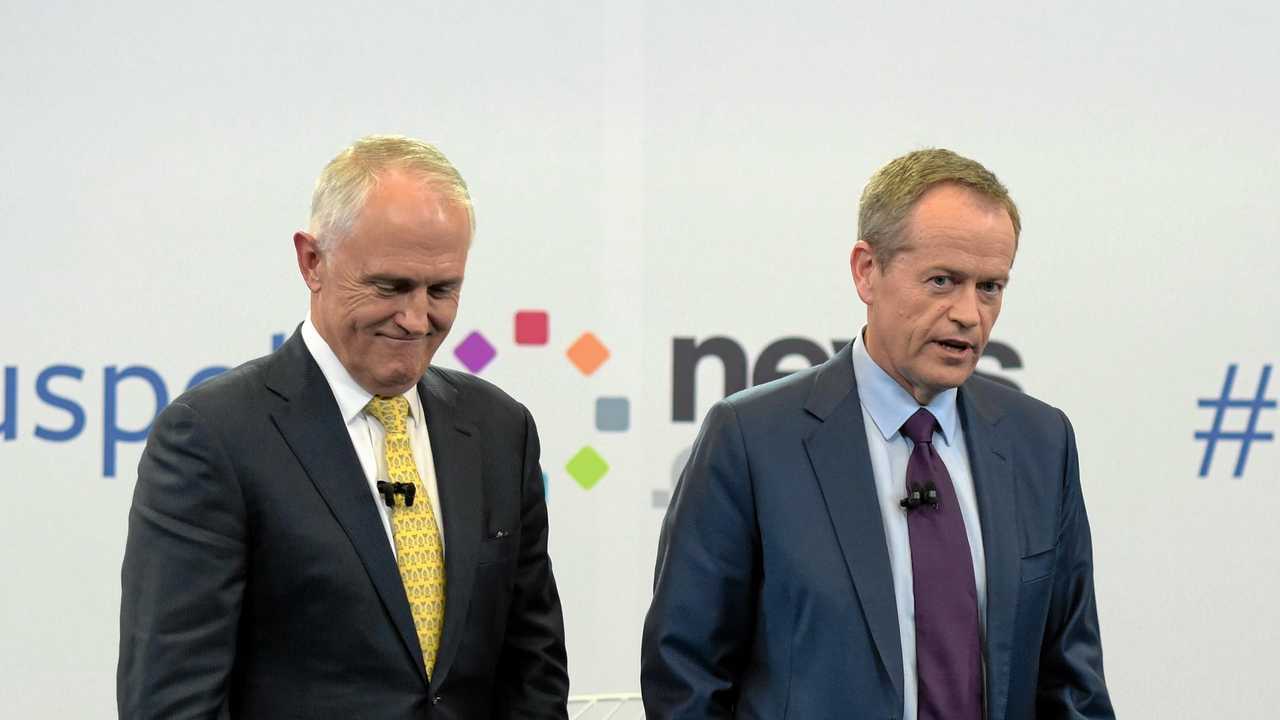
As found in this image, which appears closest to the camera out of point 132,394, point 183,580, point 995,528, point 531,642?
point 183,580

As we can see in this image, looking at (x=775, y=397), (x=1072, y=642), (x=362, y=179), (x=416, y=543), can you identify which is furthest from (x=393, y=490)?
(x=1072, y=642)

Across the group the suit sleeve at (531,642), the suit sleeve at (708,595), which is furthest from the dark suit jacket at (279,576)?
the suit sleeve at (708,595)

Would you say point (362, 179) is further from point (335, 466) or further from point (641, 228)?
point (641, 228)

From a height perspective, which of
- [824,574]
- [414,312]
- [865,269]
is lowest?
[824,574]

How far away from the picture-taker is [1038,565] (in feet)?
6.73

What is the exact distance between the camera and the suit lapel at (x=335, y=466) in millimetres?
1902

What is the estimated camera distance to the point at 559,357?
3.75m

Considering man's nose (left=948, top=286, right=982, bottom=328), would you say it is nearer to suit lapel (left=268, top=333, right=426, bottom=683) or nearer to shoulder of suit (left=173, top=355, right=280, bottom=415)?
suit lapel (left=268, top=333, right=426, bottom=683)

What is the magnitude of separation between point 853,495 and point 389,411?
704 mm

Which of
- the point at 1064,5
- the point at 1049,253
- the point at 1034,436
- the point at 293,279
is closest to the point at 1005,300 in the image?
the point at 1049,253

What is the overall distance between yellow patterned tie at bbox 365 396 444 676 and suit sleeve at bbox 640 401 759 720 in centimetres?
32

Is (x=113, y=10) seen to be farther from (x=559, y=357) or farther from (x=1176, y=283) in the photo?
(x=1176, y=283)

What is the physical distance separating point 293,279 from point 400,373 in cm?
191

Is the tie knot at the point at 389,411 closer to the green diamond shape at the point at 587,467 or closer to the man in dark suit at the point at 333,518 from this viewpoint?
the man in dark suit at the point at 333,518
